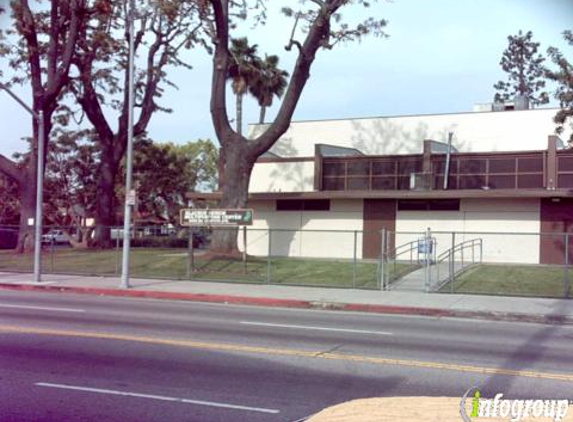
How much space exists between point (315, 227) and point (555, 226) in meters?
11.3

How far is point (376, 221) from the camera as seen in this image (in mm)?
33469

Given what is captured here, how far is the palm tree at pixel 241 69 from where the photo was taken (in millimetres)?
44706

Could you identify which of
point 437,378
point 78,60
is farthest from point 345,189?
point 437,378

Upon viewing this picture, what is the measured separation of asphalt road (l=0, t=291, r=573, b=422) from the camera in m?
7.16

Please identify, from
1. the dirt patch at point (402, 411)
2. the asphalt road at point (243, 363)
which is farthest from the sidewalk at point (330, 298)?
the dirt patch at point (402, 411)

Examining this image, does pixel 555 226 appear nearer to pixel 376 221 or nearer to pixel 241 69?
pixel 376 221

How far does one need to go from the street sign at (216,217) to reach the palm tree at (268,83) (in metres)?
23.0

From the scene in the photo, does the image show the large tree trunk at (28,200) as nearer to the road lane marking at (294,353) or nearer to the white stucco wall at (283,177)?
the white stucco wall at (283,177)

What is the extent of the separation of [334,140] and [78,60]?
15442mm

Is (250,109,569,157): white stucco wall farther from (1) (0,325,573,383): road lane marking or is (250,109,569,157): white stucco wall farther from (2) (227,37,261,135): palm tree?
(1) (0,325,573,383): road lane marking

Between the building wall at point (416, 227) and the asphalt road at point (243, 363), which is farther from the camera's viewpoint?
the building wall at point (416, 227)

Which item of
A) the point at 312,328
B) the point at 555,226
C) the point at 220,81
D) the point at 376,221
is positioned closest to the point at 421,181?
the point at 376,221

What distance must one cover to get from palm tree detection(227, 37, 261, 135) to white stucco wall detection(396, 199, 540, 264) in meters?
17.0

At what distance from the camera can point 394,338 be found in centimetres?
1211
